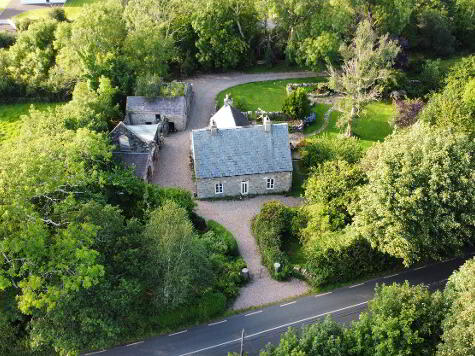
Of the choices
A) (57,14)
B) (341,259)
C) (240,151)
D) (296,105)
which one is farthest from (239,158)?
(57,14)

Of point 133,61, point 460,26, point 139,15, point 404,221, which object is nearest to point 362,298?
point 404,221

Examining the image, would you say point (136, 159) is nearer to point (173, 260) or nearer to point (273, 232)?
point (273, 232)

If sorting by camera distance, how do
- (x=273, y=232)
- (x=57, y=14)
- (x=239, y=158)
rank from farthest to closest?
(x=57, y=14) < (x=239, y=158) < (x=273, y=232)

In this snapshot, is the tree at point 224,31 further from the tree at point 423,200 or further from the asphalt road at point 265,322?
the asphalt road at point 265,322

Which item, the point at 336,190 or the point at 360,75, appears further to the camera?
the point at 360,75

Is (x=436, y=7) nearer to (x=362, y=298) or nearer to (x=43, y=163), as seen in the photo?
(x=362, y=298)

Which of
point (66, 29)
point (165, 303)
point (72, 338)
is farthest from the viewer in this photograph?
point (66, 29)
